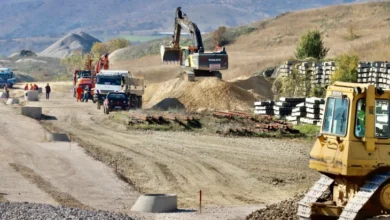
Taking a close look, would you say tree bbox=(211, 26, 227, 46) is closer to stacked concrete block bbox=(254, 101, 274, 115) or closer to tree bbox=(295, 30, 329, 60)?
tree bbox=(295, 30, 329, 60)

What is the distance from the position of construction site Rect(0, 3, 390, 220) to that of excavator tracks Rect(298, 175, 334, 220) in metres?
0.02

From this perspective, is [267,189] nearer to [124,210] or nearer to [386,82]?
[124,210]

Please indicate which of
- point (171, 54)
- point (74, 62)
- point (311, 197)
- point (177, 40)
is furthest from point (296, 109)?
point (74, 62)

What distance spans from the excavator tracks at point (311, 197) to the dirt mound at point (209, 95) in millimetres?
35532

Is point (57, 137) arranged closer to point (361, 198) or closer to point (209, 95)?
point (209, 95)

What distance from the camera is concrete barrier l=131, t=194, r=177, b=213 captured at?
24.1m

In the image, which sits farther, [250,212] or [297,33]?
[297,33]

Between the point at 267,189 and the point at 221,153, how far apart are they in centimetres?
784

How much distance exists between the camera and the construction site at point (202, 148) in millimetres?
19203

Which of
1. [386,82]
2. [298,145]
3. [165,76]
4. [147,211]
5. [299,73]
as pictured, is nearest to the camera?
[147,211]

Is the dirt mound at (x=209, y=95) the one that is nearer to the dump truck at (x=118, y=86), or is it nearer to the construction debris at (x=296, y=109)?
the dump truck at (x=118, y=86)

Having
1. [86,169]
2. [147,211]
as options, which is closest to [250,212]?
[147,211]

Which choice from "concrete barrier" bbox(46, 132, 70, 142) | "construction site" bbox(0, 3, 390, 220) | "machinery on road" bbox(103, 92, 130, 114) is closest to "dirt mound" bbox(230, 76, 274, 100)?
"construction site" bbox(0, 3, 390, 220)

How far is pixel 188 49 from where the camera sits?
61.3 metres
